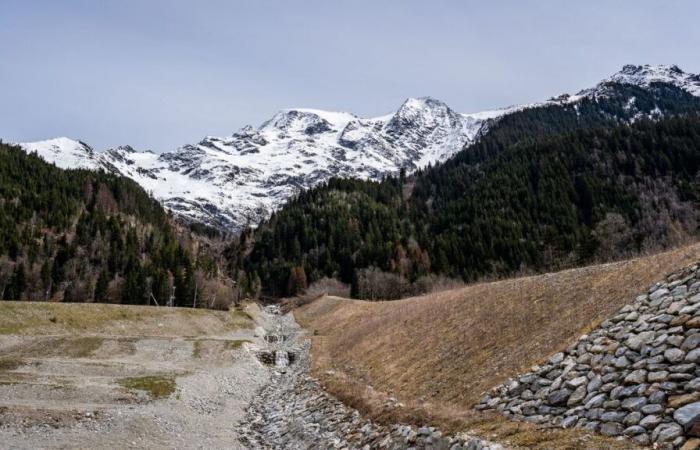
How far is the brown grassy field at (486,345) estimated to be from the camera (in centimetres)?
1900

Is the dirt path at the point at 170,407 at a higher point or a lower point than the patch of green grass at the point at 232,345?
higher

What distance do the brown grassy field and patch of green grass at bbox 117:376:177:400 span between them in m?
13.4

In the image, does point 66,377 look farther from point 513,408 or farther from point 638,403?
point 638,403

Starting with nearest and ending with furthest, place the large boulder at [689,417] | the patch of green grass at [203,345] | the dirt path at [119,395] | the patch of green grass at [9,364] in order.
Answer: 1. the large boulder at [689,417]
2. the dirt path at [119,395]
3. the patch of green grass at [9,364]
4. the patch of green grass at [203,345]

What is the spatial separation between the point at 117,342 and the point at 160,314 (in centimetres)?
3044

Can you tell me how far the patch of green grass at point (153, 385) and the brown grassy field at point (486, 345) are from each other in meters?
13.4

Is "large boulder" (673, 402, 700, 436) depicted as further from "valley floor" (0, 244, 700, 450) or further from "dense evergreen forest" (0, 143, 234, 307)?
"dense evergreen forest" (0, 143, 234, 307)

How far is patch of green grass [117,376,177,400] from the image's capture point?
122 feet

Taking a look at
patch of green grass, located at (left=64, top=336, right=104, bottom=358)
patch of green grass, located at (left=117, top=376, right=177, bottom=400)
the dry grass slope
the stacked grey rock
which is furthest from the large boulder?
the dry grass slope

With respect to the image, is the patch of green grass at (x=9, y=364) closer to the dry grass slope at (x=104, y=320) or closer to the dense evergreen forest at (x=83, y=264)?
the dry grass slope at (x=104, y=320)

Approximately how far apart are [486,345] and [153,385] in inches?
1155

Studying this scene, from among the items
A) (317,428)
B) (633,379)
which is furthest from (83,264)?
(633,379)

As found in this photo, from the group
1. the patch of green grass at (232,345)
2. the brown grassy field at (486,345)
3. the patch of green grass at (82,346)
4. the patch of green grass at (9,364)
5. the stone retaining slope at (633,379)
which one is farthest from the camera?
the patch of green grass at (232,345)

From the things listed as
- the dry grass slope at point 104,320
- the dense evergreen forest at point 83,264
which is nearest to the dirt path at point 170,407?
the dry grass slope at point 104,320
